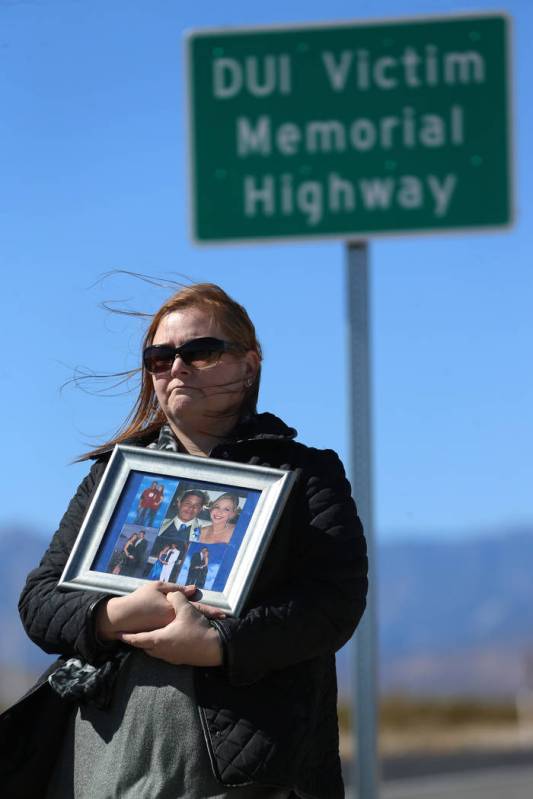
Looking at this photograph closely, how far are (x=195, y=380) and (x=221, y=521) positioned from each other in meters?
0.29

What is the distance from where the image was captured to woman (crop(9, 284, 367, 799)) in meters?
2.97

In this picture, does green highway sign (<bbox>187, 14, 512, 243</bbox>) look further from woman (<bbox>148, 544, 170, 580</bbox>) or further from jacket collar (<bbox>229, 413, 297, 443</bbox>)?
woman (<bbox>148, 544, 170, 580</bbox>)

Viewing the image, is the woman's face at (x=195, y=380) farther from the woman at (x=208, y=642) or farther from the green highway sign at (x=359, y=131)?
the green highway sign at (x=359, y=131)

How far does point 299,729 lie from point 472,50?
6.12 ft

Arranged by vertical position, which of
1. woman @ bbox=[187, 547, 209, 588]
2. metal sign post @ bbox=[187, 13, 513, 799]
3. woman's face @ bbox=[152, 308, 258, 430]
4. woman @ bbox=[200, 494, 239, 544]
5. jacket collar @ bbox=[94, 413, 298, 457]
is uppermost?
metal sign post @ bbox=[187, 13, 513, 799]

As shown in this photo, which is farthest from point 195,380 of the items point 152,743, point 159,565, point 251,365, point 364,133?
point 364,133

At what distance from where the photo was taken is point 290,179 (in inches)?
159

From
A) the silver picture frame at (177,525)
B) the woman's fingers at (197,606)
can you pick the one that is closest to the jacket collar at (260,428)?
the silver picture frame at (177,525)

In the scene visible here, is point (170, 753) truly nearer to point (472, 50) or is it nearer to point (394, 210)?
point (394, 210)

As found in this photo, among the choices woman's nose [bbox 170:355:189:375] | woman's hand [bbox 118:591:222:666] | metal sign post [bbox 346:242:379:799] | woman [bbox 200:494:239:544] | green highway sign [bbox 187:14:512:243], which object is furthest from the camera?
green highway sign [bbox 187:14:512:243]

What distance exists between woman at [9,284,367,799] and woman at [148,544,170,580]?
0.05m

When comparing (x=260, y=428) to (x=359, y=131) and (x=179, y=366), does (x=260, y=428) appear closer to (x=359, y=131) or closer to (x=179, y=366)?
(x=179, y=366)

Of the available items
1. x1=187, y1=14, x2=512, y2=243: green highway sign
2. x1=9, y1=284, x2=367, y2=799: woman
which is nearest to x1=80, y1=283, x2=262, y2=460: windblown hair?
x1=9, y1=284, x2=367, y2=799: woman

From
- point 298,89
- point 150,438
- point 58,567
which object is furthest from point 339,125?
point 58,567
